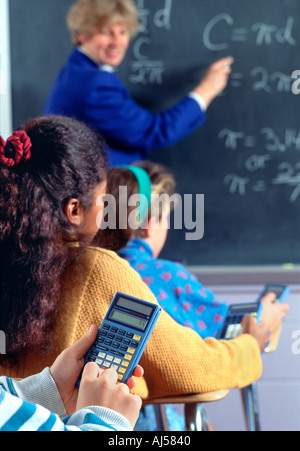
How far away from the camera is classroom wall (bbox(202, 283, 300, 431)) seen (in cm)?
106

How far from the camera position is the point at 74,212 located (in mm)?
905

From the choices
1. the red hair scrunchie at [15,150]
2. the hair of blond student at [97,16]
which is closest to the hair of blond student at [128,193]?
the red hair scrunchie at [15,150]

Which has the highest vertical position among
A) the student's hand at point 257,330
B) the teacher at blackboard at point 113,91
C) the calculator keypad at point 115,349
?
the teacher at blackboard at point 113,91

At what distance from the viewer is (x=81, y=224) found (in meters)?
0.92

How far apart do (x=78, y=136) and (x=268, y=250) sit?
129cm

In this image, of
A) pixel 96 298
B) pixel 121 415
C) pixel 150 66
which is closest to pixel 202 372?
pixel 96 298

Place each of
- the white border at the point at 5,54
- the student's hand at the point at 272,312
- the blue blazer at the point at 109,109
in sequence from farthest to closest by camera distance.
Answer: the white border at the point at 5,54 → the blue blazer at the point at 109,109 → the student's hand at the point at 272,312

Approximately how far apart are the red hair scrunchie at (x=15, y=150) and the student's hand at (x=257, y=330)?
1.86 feet

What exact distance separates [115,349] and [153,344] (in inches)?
7.3

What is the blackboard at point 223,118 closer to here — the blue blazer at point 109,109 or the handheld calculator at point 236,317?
the blue blazer at point 109,109

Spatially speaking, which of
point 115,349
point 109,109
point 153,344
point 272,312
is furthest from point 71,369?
point 109,109

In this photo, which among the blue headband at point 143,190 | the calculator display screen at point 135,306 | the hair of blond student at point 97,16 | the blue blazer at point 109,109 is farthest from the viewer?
the hair of blond student at point 97,16

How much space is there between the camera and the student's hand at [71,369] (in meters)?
0.81

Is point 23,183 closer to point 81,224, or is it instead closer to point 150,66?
point 81,224
